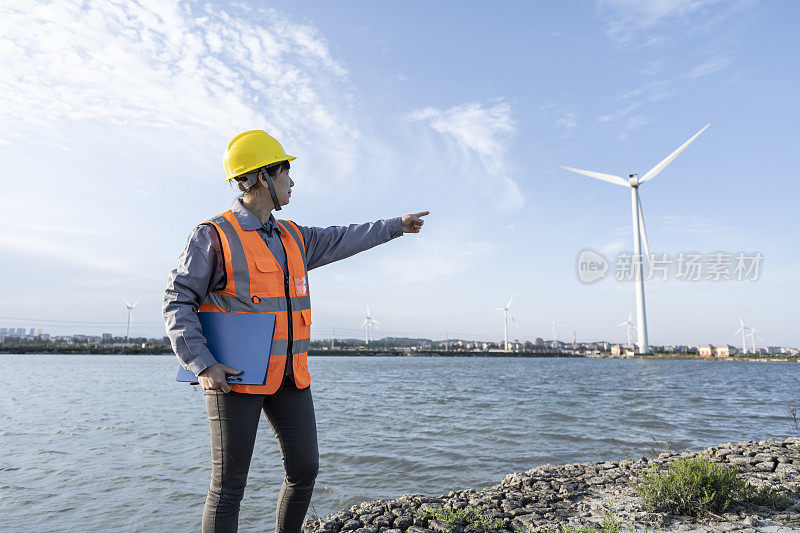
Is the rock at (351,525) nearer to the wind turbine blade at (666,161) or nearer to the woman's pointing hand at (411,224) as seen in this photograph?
the woman's pointing hand at (411,224)

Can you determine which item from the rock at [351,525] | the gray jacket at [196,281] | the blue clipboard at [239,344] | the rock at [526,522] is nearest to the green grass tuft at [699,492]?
the rock at [526,522]

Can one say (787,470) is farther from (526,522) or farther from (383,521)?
(383,521)

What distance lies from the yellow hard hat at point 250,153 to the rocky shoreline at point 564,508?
307cm

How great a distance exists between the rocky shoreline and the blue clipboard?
240 centimetres

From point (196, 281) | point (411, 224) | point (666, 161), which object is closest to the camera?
point (196, 281)

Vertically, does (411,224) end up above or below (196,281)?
above

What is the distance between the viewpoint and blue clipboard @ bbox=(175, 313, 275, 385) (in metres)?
2.33

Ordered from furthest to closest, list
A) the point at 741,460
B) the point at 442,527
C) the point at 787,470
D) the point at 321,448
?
the point at 321,448, the point at 741,460, the point at 787,470, the point at 442,527

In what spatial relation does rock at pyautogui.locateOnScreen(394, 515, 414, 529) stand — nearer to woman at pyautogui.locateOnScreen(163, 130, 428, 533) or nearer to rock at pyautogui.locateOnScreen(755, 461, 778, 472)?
woman at pyautogui.locateOnScreen(163, 130, 428, 533)

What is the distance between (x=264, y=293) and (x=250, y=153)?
0.74 metres

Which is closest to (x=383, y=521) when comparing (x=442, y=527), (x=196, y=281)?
(x=442, y=527)

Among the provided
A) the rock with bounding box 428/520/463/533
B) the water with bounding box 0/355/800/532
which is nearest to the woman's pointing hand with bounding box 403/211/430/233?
the rock with bounding box 428/520/463/533

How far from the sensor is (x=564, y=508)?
14.9ft

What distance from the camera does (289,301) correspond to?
257 centimetres
